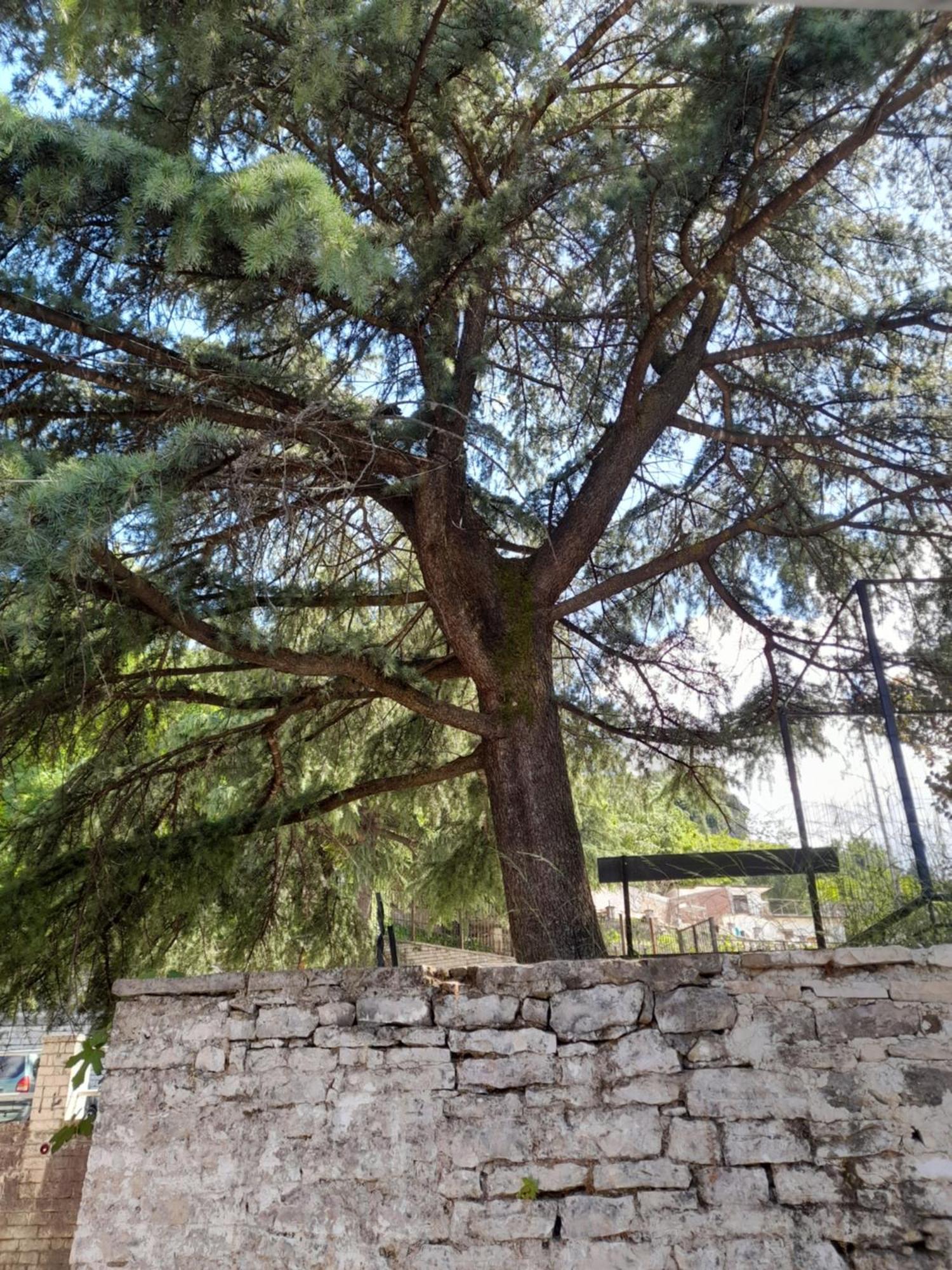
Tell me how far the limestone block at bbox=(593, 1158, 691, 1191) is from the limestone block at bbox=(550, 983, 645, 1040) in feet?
1.31

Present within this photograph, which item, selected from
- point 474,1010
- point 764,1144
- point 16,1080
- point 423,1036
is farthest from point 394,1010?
point 16,1080

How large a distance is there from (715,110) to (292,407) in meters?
2.45

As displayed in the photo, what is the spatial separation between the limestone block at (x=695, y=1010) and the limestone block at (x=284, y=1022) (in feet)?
4.17

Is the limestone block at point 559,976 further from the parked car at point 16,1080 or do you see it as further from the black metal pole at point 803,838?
the parked car at point 16,1080

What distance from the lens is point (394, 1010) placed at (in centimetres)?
356

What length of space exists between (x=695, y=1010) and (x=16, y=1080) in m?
10.8

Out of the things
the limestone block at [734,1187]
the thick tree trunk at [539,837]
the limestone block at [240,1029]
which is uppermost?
the thick tree trunk at [539,837]

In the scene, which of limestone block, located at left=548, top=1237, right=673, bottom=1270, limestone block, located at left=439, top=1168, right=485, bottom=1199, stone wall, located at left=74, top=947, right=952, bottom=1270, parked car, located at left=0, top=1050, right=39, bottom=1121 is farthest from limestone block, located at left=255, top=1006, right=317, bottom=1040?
parked car, located at left=0, top=1050, right=39, bottom=1121

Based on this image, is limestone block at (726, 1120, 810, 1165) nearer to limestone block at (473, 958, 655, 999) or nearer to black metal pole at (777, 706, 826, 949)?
limestone block at (473, 958, 655, 999)

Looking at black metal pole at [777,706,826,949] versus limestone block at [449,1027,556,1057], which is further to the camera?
black metal pole at [777,706,826,949]

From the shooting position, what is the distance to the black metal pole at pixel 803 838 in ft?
12.6

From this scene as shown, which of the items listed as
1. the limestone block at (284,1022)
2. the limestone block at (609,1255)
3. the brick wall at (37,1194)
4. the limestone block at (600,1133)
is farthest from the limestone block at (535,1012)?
the brick wall at (37,1194)

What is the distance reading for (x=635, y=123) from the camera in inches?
211

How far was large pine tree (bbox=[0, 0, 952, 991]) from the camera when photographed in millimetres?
3959
